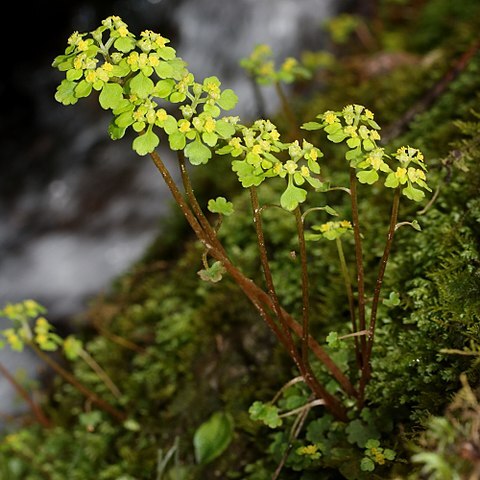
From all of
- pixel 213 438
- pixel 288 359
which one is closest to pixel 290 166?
pixel 288 359

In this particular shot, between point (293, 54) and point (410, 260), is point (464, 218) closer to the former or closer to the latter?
point (410, 260)

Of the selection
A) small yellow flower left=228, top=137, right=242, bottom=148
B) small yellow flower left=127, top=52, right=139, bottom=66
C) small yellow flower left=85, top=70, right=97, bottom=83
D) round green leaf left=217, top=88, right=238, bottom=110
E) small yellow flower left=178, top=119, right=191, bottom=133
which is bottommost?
small yellow flower left=228, top=137, right=242, bottom=148

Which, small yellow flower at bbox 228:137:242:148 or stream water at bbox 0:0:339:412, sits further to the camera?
stream water at bbox 0:0:339:412

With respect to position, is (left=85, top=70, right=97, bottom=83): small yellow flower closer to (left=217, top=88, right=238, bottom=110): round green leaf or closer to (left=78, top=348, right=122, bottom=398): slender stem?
(left=217, top=88, right=238, bottom=110): round green leaf

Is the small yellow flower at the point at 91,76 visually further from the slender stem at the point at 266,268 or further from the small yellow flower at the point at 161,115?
the slender stem at the point at 266,268

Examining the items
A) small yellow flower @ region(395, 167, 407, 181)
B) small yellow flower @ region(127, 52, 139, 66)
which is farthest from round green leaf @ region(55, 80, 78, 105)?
small yellow flower @ region(395, 167, 407, 181)

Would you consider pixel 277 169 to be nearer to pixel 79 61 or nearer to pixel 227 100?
pixel 227 100

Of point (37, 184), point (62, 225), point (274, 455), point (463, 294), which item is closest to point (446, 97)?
point (463, 294)
